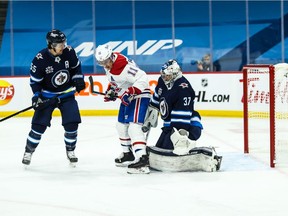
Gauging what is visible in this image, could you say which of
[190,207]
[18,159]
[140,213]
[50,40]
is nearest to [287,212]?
[190,207]

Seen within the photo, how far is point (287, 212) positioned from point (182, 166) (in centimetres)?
143

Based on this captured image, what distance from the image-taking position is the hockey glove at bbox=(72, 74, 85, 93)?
525cm

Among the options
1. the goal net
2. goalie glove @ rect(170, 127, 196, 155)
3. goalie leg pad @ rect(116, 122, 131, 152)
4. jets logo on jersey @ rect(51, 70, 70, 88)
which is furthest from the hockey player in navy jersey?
the goal net

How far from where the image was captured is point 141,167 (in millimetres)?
5000

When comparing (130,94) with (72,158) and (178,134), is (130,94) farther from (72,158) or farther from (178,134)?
(72,158)

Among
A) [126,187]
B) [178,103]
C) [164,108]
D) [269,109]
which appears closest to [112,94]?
[164,108]

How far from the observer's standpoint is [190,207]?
12.7 ft

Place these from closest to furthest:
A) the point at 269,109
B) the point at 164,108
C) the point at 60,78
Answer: the point at 164,108 → the point at 60,78 → the point at 269,109

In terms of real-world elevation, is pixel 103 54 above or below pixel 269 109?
above

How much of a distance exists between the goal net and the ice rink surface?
17cm

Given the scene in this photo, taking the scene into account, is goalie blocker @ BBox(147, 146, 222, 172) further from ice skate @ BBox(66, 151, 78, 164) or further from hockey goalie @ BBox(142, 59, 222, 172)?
ice skate @ BBox(66, 151, 78, 164)

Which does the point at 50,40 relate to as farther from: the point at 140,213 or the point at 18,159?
the point at 140,213

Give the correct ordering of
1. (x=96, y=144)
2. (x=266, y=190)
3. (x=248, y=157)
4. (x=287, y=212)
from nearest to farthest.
Answer: (x=287, y=212) < (x=266, y=190) < (x=248, y=157) < (x=96, y=144)

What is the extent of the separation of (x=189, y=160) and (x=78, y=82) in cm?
103
